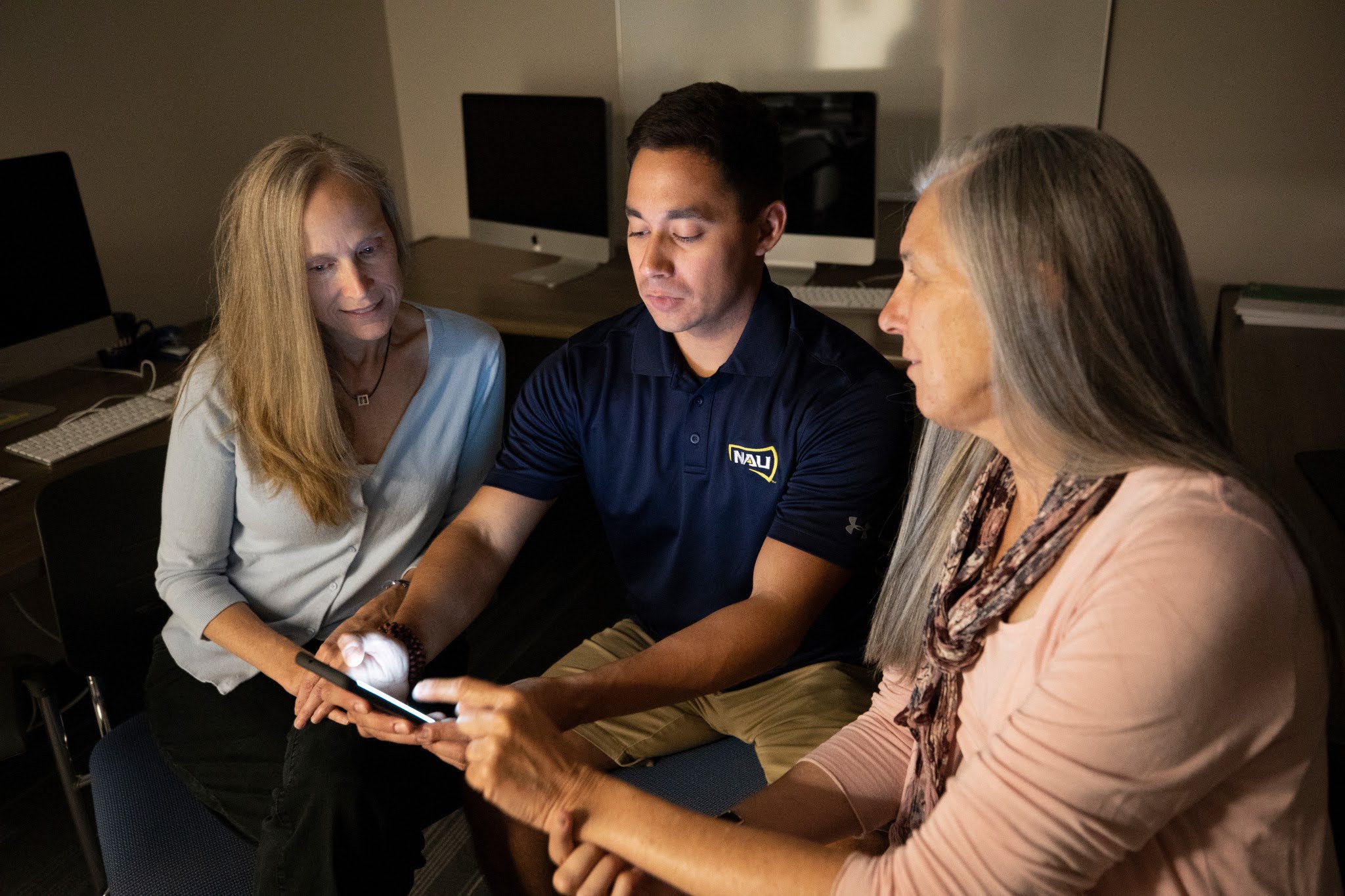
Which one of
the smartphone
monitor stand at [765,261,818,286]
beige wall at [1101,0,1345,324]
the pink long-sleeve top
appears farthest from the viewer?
monitor stand at [765,261,818,286]

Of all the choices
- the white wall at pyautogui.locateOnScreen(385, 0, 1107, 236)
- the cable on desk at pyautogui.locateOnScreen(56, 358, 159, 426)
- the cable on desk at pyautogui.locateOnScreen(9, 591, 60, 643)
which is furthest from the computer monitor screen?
the white wall at pyautogui.locateOnScreen(385, 0, 1107, 236)

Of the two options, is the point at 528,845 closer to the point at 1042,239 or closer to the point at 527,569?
the point at 1042,239

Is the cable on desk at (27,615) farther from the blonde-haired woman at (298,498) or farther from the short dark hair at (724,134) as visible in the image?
the short dark hair at (724,134)

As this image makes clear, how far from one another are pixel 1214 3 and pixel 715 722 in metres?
2.37

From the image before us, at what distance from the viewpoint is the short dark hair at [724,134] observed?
1.44 m

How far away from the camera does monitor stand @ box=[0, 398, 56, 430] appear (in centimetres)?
214

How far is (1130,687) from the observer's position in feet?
2.56

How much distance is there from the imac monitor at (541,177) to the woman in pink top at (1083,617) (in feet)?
6.78

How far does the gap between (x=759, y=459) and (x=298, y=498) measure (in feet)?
2.33

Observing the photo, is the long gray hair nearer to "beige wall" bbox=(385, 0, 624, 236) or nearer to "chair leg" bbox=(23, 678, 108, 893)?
"chair leg" bbox=(23, 678, 108, 893)

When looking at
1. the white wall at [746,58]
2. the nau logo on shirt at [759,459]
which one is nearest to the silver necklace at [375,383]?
the nau logo on shirt at [759,459]

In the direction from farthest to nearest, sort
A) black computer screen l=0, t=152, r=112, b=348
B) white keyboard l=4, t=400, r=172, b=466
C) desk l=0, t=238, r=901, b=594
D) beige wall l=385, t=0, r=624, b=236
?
beige wall l=385, t=0, r=624, b=236 < black computer screen l=0, t=152, r=112, b=348 < white keyboard l=4, t=400, r=172, b=466 < desk l=0, t=238, r=901, b=594

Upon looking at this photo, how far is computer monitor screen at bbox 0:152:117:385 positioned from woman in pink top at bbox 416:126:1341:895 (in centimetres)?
170

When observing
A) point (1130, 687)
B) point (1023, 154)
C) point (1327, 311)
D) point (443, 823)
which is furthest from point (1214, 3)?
point (443, 823)
